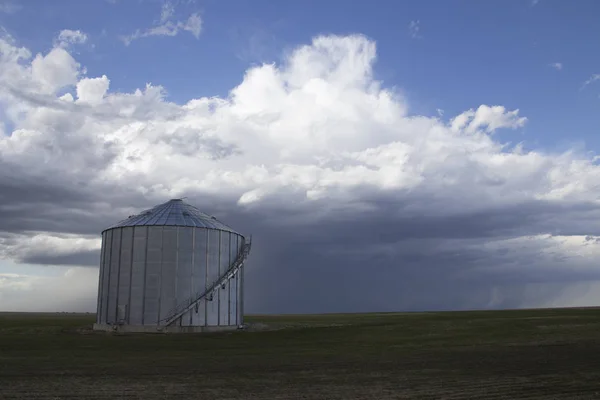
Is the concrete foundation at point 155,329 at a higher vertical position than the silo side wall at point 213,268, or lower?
lower

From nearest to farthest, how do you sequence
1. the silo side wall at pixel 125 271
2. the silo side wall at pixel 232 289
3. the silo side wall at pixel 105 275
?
the silo side wall at pixel 125 271 → the silo side wall at pixel 105 275 → the silo side wall at pixel 232 289

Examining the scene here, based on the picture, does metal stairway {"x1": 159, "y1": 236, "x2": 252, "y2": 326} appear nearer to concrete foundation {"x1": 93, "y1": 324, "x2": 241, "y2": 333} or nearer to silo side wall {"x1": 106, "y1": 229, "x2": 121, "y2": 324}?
concrete foundation {"x1": 93, "y1": 324, "x2": 241, "y2": 333}

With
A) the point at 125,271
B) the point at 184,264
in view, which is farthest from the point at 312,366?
the point at 125,271

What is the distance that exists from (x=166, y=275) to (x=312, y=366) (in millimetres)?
33946

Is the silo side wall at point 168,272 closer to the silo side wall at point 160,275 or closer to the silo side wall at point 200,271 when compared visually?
the silo side wall at point 160,275

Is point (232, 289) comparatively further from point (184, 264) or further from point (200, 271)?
point (184, 264)

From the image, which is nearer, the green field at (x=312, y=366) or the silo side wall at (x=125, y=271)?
the green field at (x=312, y=366)

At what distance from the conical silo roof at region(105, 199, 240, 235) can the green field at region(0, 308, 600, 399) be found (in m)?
14.2

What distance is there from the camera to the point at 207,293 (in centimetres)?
6278

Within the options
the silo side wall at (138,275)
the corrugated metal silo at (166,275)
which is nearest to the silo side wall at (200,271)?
the corrugated metal silo at (166,275)

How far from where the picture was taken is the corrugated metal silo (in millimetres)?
61031

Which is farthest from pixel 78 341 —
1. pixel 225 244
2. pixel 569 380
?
pixel 569 380

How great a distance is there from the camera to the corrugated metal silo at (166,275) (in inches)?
2403

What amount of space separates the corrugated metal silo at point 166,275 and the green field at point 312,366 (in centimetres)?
565
